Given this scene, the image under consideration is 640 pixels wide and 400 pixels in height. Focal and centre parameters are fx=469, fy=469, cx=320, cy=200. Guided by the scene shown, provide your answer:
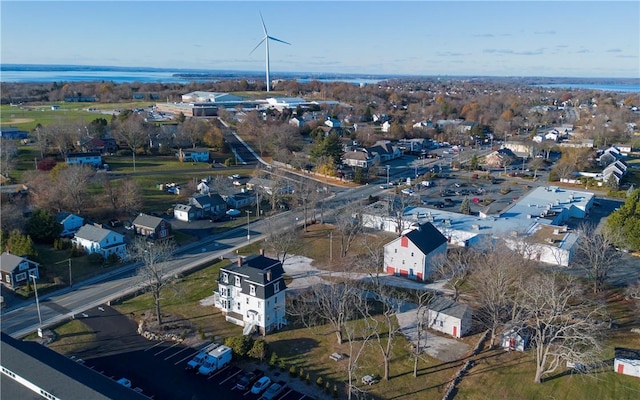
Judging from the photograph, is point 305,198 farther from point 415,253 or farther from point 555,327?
point 555,327

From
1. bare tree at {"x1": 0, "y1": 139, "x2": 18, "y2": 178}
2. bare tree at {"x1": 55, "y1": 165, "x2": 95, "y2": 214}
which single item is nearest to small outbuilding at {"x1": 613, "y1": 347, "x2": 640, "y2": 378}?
bare tree at {"x1": 55, "y1": 165, "x2": 95, "y2": 214}

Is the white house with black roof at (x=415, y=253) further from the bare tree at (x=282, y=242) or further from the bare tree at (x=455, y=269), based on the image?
the bare tree at (x=282, y=242)

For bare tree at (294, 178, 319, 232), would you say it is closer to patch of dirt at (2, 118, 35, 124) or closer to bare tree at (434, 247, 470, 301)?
bare tree at (434, 247, 470, 301)

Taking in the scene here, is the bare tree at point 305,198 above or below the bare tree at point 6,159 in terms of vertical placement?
below

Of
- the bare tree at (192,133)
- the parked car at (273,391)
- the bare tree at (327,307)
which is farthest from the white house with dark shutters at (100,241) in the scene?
the bare tree at (192,133)

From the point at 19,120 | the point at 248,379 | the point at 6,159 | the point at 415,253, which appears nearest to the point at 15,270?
the point at 248,379
